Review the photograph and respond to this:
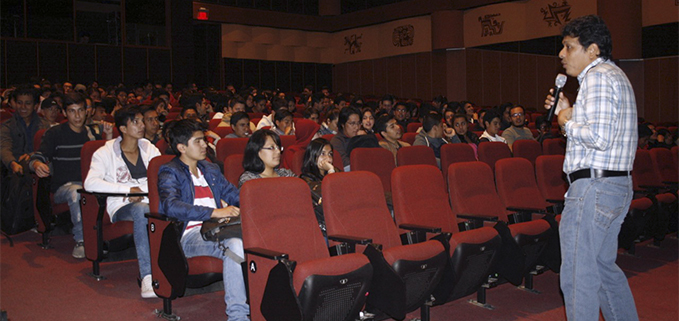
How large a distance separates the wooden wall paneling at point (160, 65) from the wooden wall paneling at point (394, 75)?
6079mm

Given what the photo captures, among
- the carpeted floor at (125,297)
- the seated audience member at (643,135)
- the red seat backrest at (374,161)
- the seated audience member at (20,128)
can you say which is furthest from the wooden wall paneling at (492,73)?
the seated audience member at (20,128)

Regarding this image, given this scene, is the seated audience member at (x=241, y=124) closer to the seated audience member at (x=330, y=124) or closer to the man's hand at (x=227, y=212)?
the seated audience member at (x=330, y=124)

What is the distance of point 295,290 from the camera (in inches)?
90.7

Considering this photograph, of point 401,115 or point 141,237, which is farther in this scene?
point 401,115

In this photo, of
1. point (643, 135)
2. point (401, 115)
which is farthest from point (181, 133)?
point (643, 135)

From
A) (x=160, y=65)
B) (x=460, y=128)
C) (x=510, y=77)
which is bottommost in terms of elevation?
(x=460, y=128)

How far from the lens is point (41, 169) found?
3.96 meters

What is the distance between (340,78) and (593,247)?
52.9 feet

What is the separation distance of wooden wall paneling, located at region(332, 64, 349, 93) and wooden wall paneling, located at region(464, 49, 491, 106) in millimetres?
4500

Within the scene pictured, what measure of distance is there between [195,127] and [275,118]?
258cm

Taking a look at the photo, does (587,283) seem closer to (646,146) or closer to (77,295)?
(77,295)

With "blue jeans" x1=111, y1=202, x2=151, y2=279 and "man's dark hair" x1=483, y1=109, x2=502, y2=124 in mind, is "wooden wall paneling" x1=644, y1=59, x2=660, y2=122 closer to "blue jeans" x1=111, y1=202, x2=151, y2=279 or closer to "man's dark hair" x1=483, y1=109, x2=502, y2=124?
"man's dark hair" x1=483, y1=109, x2=502, y2=124

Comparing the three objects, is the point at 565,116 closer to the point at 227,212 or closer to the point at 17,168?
the point at 227,212

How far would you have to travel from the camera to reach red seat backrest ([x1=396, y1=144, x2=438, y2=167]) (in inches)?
169
